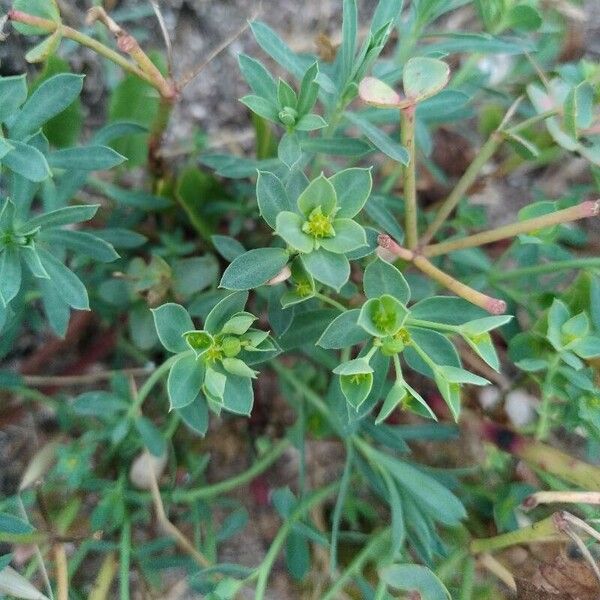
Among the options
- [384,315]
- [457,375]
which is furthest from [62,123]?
[457,375]

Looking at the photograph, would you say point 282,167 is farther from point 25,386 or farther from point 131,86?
point 25,386

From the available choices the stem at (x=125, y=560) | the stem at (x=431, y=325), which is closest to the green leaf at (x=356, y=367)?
the stem at (x=431, y=325)

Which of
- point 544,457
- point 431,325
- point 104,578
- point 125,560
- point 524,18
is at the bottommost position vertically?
point 104,578

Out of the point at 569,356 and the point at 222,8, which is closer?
the point at 569,356

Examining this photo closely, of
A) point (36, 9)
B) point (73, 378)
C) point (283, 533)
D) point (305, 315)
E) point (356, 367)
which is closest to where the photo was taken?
point (356, 367)

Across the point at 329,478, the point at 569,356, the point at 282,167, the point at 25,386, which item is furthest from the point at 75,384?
the point at 569,356

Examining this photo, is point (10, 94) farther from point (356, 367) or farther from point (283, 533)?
point (283, 533)
